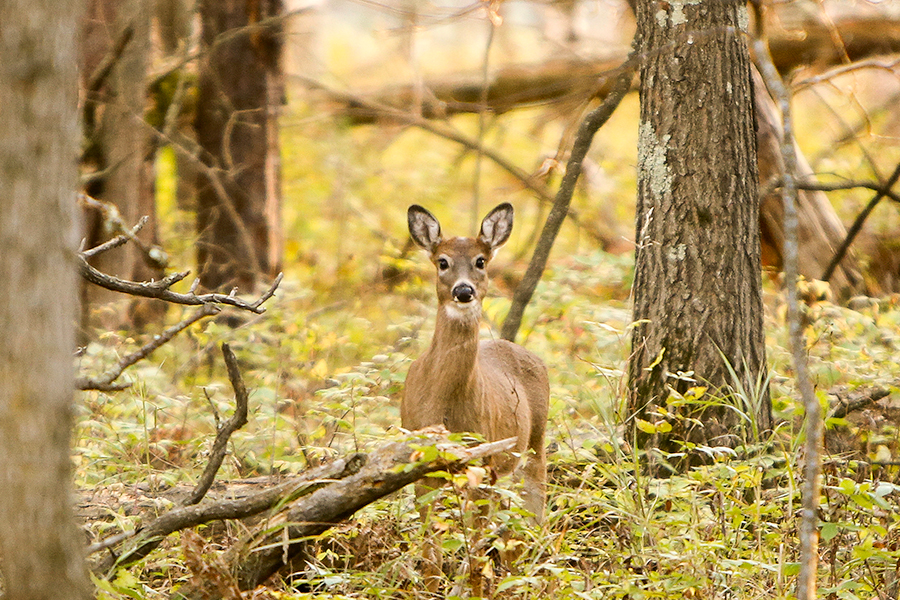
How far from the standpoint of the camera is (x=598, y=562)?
160 inches

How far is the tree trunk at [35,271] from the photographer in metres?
2.25

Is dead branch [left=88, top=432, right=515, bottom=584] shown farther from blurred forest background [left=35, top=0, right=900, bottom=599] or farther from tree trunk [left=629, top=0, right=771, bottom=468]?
tree trunk [left=629, top=0, right=771, bottom=468]

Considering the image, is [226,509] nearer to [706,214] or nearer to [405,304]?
[706,214]

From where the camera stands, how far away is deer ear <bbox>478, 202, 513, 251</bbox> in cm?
593

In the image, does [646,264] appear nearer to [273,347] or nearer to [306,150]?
[273,347]

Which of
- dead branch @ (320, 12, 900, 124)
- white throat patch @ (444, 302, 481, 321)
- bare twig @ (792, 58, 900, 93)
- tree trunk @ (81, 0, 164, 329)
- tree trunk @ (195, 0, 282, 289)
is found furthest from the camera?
dead branch @ (320, 12, 900, 124)

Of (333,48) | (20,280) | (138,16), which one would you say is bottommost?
(20,280)

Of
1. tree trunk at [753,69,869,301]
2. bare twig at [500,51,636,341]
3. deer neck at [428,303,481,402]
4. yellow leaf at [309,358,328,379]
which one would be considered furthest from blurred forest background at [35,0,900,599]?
deer neck at [428,303,481,402]

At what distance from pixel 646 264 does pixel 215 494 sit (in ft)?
8.60

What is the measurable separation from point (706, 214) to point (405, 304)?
5095 mm

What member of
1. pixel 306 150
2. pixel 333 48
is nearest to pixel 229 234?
pixel 306 150

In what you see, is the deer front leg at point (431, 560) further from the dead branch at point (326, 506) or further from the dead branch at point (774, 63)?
the dead branch at point (774, 63)

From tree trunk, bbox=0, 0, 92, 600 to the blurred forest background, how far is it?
0.31 metres

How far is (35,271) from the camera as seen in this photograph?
2291 mm
